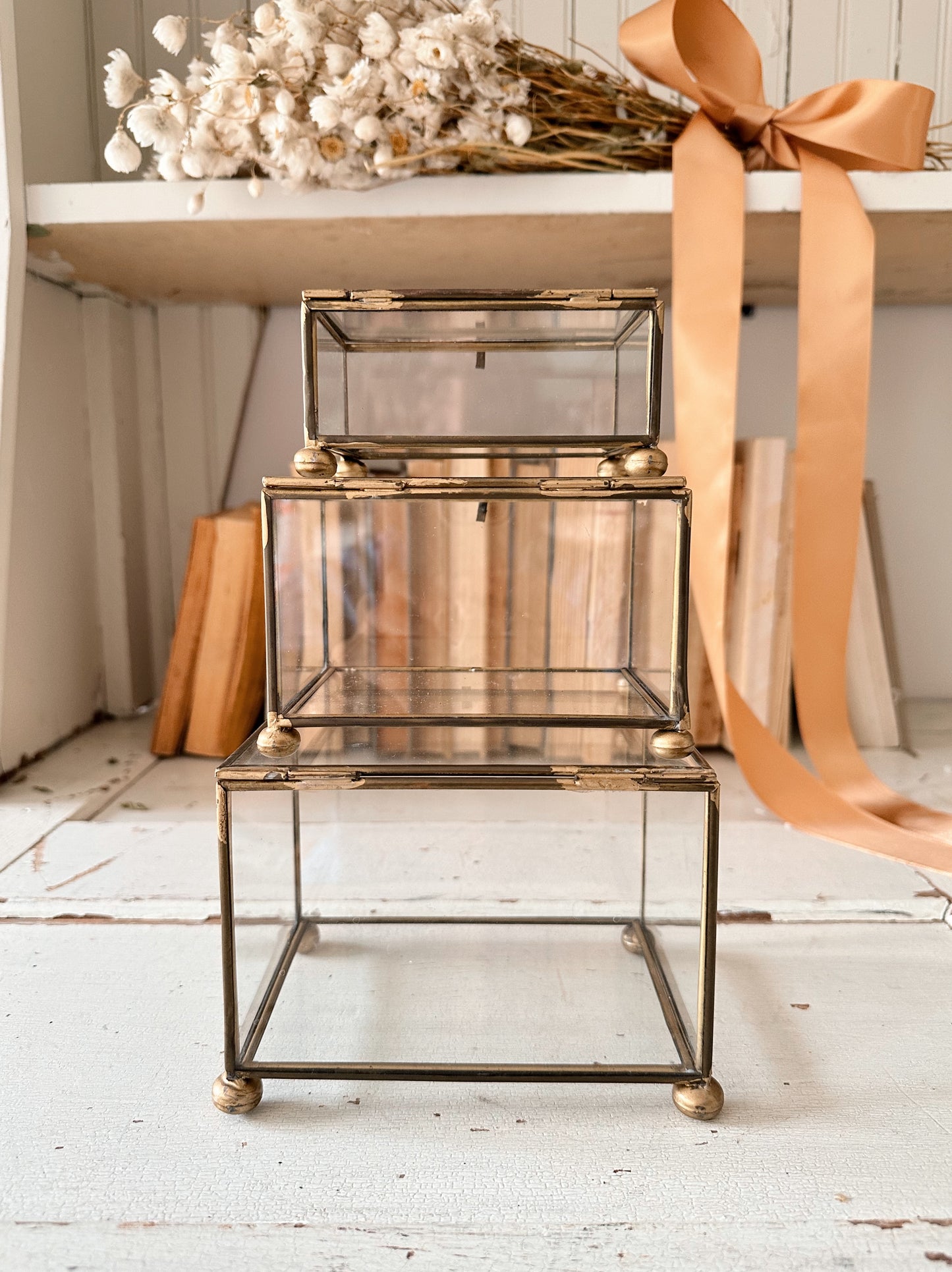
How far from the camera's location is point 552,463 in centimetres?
57

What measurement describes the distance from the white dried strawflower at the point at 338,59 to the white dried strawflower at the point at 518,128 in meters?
0.14

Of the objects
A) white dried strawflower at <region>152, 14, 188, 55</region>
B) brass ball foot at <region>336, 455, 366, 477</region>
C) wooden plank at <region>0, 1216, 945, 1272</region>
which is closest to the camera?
wooden plank at <region>0, 1216, 945, 1272</region>

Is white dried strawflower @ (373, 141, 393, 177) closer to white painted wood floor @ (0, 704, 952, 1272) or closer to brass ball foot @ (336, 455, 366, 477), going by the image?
brass ball foot @ (336, 455, 366, 477)

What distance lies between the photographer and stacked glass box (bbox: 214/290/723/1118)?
0.46 meters

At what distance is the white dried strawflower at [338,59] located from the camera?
726mm

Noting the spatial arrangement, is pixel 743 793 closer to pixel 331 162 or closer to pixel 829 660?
pixel 829 660

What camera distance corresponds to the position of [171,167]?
Result: 771mm

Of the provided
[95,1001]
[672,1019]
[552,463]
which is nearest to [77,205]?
[552,463]

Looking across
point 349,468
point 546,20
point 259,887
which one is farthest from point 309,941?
point 546,20

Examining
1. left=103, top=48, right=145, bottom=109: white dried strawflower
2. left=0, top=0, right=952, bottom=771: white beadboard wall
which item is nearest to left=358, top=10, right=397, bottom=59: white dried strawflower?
left=103, top=48, right=145, bottom=109: white dried strawflower

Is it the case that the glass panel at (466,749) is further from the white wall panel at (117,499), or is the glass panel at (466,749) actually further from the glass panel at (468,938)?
the white wall panel at (117,499)

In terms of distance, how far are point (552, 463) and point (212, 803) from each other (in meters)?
0.52

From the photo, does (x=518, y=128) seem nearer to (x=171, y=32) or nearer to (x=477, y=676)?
(x=171, y=32)

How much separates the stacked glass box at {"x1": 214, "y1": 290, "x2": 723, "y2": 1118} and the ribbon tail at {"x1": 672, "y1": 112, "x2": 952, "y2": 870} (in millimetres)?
266
